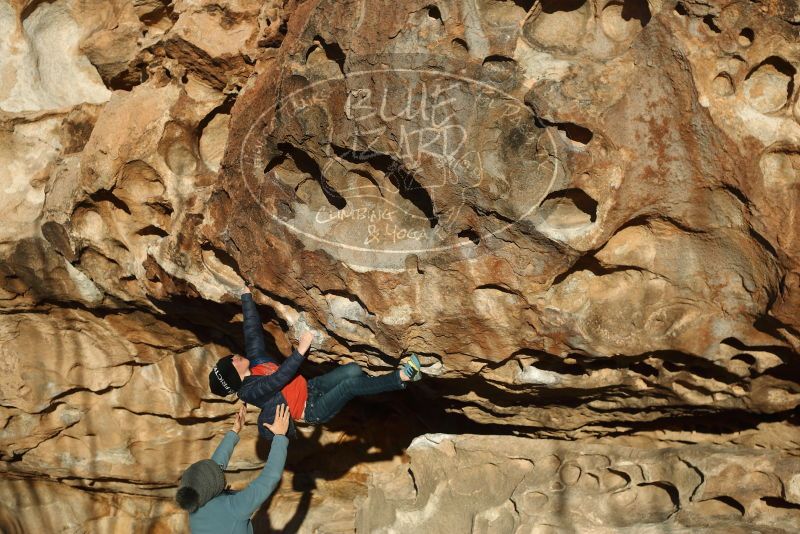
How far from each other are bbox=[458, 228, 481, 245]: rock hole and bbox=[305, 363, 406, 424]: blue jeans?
2.56ft

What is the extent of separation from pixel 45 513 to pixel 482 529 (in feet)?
10.9

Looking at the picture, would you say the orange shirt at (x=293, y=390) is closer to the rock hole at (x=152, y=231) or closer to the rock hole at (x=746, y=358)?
the rock hole at (x=152, y=231)

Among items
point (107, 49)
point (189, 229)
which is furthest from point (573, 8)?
point (107, 49)

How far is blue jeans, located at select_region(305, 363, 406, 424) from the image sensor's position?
145 inches

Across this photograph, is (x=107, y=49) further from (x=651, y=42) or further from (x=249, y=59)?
(x=651, y=42)

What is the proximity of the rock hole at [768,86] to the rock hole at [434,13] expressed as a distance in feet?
4.11

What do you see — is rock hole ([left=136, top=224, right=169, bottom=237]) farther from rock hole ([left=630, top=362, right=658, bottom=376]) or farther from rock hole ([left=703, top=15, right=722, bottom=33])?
rock hole ([left=703, top=15, right=722, bottom=33])

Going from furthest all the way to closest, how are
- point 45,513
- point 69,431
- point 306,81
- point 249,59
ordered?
point 45,513 < point 69,431 < point 249,59 < point 306,81

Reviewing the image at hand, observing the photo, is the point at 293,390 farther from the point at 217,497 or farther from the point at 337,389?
the point at 217,497

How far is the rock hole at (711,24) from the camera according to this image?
2912 mm

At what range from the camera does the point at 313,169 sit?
3652mm

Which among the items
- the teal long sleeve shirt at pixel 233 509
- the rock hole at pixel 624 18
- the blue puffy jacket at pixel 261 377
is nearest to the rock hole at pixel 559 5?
the rock hole at pixel 624 18

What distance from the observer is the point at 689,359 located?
11.7ft

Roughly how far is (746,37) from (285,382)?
2457 millimetres
